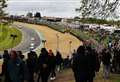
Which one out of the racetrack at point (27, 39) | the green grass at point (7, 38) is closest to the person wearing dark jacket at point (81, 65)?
the racetrack at point (27, 39)

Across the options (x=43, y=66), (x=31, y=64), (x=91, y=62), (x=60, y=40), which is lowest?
(x=60, y=40)

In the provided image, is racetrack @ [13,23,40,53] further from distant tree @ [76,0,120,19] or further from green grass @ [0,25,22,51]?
distant tree @ [76,0,120,19]

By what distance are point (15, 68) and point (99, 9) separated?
893cm

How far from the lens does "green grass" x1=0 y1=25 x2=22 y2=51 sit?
54175 mm

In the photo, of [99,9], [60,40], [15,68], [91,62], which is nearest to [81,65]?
[91,62]

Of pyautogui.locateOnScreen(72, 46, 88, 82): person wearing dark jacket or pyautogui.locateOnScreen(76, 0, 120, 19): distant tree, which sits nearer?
pyautogui.locateOnScreen(72, 46, 88, 82): person wearing dark jacket

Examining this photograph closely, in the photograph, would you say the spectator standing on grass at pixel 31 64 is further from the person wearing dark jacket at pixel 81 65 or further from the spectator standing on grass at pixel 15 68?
the person wearing dark jacket at pixel 81 65

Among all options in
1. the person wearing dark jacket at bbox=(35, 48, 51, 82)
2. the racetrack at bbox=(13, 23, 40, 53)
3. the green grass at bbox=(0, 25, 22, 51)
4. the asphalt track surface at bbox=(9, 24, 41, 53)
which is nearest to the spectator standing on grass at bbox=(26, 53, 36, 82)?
the person wearing dark jacket at bbox=(35, 48, 51, 82)

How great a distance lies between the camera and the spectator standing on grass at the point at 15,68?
16281 millimetres

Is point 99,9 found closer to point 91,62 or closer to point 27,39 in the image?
point 91,62

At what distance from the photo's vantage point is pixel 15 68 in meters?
16.3

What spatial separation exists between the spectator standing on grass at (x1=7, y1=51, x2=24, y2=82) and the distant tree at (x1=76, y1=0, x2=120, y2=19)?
831 cm

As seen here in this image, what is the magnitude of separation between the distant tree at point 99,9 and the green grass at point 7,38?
28011 millimetres

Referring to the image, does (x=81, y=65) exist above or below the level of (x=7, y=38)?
above
